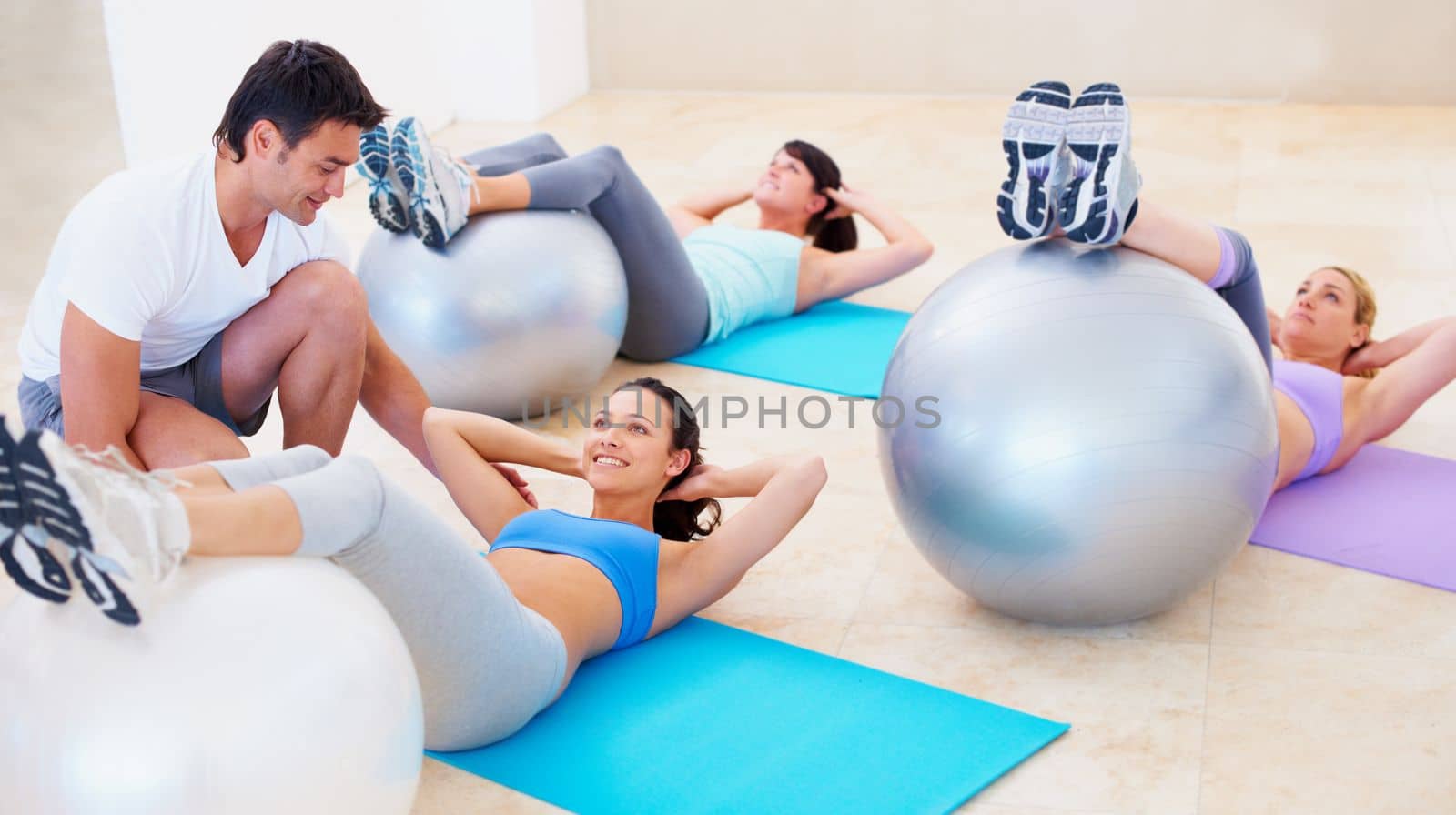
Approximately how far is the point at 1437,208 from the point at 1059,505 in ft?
10.7

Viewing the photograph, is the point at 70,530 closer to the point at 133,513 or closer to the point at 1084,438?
the point at 133,513

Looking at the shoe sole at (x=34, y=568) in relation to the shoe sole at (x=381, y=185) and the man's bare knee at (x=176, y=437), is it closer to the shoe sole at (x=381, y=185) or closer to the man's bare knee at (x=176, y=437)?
the man's bare knee at (x=176, y=437)

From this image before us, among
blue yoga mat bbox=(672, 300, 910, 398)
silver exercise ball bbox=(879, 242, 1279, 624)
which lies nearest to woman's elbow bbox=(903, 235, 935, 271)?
blue yoga mat bbox=(672, 300, 910, 398)

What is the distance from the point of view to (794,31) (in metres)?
6.54

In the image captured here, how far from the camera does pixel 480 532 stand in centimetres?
247

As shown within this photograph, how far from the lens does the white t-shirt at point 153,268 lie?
212 cm

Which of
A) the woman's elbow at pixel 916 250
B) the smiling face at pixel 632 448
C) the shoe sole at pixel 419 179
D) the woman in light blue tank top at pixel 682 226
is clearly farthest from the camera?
the woman's elbow at pixel 916 250

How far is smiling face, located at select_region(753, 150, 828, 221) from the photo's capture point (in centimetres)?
394

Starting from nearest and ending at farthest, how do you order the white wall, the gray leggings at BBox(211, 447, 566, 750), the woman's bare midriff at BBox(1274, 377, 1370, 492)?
the gray leggings at BBox(211, 447, 566, 750) < the woman's bare midriff at BBox(1274, 377, 1370, 492) < the white wall

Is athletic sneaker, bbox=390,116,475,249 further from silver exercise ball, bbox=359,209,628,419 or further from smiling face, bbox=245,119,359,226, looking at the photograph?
smiling face, bbox=245,119,359,226

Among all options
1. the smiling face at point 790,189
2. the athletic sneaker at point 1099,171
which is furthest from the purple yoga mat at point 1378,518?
the smiling face at point 790,189

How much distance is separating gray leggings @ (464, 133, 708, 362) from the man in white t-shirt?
773 mm

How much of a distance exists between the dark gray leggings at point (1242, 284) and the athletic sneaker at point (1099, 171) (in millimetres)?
304

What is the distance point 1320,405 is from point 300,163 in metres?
1.99
